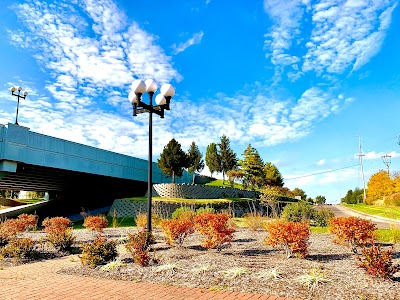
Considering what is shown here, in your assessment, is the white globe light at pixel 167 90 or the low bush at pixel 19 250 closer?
the low bush at pixel 19 250

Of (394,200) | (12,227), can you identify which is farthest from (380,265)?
(394,200)

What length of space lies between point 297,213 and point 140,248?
914cm

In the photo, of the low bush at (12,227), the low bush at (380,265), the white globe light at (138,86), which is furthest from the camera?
the low bush at (12,227)

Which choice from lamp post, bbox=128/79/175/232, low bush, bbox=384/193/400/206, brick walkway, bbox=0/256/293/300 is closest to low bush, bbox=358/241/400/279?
brick walkway, bbox=0/256/293/300

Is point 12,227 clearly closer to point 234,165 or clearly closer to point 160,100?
point 160,100

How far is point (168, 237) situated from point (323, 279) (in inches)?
181

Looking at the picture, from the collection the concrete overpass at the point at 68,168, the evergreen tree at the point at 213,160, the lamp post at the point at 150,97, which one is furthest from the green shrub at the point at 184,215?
the evergreen tree at the point at 213,160

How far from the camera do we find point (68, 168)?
88.4 feet

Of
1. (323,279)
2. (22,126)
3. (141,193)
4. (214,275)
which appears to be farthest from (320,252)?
(141,193)

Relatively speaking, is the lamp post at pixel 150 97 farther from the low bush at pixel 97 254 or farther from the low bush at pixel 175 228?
the low bush at pixel 97 254

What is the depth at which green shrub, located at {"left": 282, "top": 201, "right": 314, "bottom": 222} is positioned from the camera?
13477 mm

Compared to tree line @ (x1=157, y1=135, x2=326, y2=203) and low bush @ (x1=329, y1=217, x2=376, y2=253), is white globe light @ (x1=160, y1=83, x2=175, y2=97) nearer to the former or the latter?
low bush @ (x1=329, y1=217, x2=376, y2=253)

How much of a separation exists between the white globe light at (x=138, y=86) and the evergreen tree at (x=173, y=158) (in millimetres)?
25531

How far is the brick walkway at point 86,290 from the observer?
4414 mm
